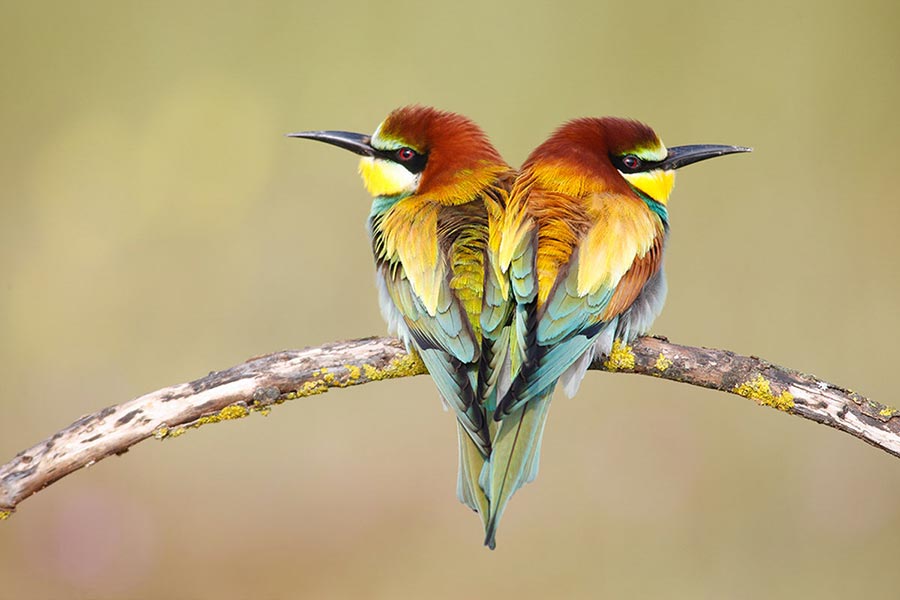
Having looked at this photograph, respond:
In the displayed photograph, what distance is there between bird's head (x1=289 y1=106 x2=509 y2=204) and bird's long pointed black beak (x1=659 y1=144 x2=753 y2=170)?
30cm

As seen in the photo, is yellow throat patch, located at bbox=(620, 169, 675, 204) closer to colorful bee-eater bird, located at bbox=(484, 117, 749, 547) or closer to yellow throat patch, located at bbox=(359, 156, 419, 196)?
colorful bee-eater bird, located at bbox=(484, 117, 749, 547)

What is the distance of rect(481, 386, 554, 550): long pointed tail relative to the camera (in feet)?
4.80

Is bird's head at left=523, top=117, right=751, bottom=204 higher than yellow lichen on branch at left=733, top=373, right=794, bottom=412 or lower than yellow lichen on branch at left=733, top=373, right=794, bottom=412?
higher

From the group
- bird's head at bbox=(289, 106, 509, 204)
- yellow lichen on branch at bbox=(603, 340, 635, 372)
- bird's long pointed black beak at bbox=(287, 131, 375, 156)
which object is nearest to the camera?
yellow lichen on branch at bbox=(603, 340, 635, 372)

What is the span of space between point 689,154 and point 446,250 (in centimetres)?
55

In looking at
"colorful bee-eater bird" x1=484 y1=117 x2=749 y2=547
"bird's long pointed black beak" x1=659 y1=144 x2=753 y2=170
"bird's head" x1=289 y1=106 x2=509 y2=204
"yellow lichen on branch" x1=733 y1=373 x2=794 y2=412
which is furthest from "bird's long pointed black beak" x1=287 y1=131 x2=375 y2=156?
"yellow lichen on branch" x1=733 y1=373 x2=794 y2=412

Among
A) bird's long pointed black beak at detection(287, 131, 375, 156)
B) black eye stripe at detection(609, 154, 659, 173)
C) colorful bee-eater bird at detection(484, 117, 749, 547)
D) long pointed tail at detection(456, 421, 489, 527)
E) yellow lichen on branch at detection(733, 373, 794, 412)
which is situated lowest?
long pointed tail at detection(456, 421, 489, 527)

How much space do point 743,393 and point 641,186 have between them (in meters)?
0.44

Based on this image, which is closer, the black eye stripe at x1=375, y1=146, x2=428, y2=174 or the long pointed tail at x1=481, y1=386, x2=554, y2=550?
the long pointed tail at x1=481, y1=386, x2=554, y2=550

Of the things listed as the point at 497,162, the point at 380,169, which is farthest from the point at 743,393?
the point at 380,169

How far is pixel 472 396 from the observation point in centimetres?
146

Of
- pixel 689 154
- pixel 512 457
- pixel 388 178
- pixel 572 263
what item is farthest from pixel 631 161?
pixel 512 457

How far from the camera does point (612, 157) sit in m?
1.75

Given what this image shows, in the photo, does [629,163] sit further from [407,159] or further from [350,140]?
[350,140]
